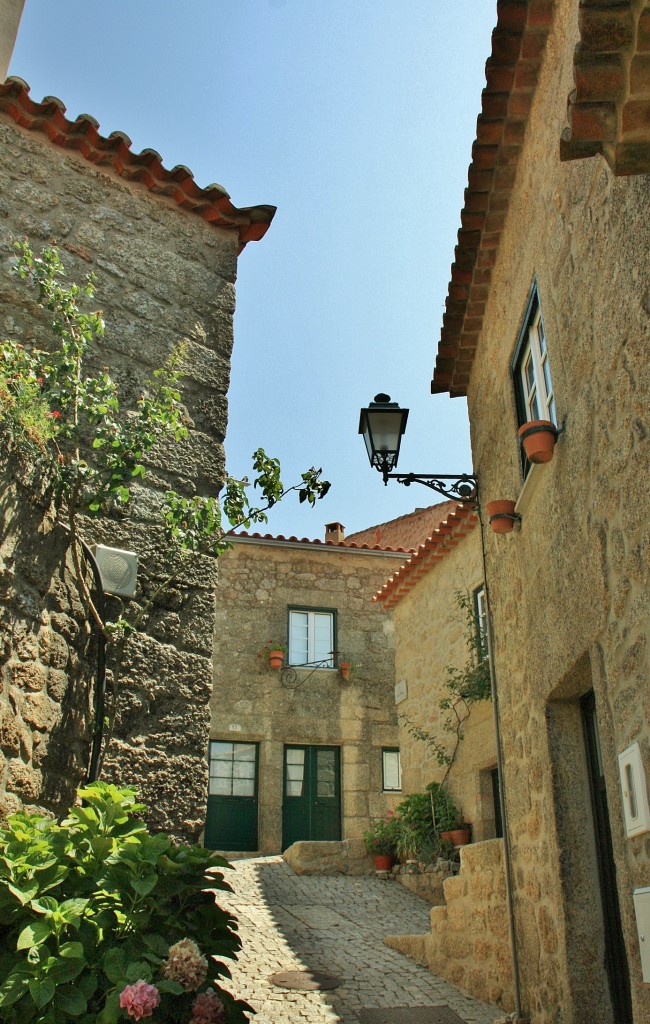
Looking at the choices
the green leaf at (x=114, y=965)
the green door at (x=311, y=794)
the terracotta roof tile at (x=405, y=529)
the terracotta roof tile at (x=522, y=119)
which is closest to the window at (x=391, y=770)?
the green door at (x=311, y=794)

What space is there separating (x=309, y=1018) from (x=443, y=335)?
14.7 ft

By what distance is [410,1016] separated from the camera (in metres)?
5.42

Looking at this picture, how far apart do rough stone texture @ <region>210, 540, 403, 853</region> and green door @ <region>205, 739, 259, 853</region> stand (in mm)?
164

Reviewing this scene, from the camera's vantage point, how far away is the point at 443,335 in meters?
6.33

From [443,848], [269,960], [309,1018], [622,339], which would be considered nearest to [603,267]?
[622,339]

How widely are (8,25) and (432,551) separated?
7.05 meters

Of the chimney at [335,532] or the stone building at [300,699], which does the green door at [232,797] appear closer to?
the stone building at [300,699]

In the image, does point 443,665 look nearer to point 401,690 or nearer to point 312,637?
point 401,690

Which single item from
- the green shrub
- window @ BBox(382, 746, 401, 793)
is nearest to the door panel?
the green shrub

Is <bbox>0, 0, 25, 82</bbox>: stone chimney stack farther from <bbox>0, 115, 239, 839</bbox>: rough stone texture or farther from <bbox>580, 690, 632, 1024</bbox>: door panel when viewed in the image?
<bbox>580, 690, 632, 1024</bbox>: door panel

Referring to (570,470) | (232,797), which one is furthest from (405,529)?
(570,470)

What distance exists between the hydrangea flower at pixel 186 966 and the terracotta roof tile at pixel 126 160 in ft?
13.6

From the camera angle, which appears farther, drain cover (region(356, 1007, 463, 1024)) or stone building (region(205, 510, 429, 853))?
stone building (region(205, 510, 429, 853))

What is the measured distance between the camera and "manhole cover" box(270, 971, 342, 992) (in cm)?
589
